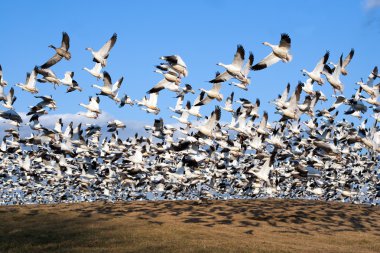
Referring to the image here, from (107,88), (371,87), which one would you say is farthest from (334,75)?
(107,88)

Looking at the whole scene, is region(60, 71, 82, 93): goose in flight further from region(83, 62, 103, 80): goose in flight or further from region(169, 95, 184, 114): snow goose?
region(169, 95, 184, 114): snow goose

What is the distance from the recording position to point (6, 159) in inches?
1966

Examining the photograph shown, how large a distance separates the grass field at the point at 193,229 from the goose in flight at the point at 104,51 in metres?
9.85

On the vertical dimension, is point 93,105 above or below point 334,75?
below

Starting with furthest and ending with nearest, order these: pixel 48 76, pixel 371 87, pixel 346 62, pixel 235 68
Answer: pixel 371 87
pixel 48 76
pixel 346 62
pixel 235 68

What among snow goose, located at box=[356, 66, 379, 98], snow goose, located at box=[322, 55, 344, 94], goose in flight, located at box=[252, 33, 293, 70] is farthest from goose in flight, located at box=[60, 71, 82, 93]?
snow goose, located at box=[356, 66, 379, 98]

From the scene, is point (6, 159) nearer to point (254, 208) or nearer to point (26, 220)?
point (26, 220)

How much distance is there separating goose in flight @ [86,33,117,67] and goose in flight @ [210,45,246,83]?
6499 millimetres

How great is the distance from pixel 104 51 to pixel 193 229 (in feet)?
38.8

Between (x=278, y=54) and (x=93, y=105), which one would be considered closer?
(x=278, y=54)

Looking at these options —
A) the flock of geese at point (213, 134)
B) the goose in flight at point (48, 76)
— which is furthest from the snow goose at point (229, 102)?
the goose in flight at point (48, 76)

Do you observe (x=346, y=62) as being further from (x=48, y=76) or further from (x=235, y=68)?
(x=48, y=76)

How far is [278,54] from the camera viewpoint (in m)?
25.7

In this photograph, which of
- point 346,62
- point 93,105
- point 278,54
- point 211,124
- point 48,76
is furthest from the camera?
point 93,105
